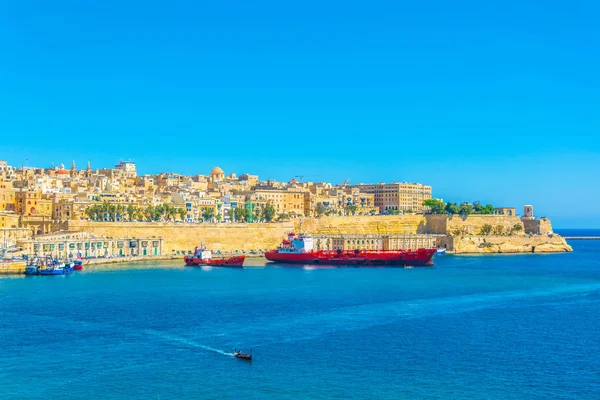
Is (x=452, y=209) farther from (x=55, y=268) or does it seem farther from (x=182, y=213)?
(x=55, y=268)

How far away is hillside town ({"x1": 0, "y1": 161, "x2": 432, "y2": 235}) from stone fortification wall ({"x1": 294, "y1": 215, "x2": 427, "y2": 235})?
4295 mm

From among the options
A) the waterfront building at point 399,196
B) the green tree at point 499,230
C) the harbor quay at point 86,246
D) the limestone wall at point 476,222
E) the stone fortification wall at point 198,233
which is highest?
the waterfront building at point 399,196

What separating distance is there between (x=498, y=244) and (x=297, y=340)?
50689 millimetres

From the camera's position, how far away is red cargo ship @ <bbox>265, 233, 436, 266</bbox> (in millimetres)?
51375

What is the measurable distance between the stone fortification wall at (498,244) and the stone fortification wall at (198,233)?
1484cm

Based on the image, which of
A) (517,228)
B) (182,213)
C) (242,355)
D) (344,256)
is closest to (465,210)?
(517,228)

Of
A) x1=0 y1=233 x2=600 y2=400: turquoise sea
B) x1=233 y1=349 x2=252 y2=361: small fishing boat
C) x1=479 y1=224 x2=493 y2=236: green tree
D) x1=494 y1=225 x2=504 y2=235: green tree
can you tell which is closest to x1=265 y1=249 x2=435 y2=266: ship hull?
x1=0 y1=233 x2=600 y2=400: turquoise sea

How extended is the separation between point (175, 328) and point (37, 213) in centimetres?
3679

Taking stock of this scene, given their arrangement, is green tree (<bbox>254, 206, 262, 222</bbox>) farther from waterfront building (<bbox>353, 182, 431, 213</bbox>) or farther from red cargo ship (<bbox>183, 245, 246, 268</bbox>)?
waterfront building (<bbox>353, 182, 431, 213</bbox>)

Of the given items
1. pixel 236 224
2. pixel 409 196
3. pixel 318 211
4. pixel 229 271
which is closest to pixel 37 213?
pixel 236 224

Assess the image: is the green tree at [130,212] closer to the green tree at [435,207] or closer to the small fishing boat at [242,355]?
the green tree at [435,207]

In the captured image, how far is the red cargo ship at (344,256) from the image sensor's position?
51.4 metres

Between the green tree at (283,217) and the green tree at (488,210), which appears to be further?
the green tree at (488,210)

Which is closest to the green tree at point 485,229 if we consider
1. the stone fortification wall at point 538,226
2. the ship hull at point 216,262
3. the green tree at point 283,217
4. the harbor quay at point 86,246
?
the stone fortification wall at point 538,226
